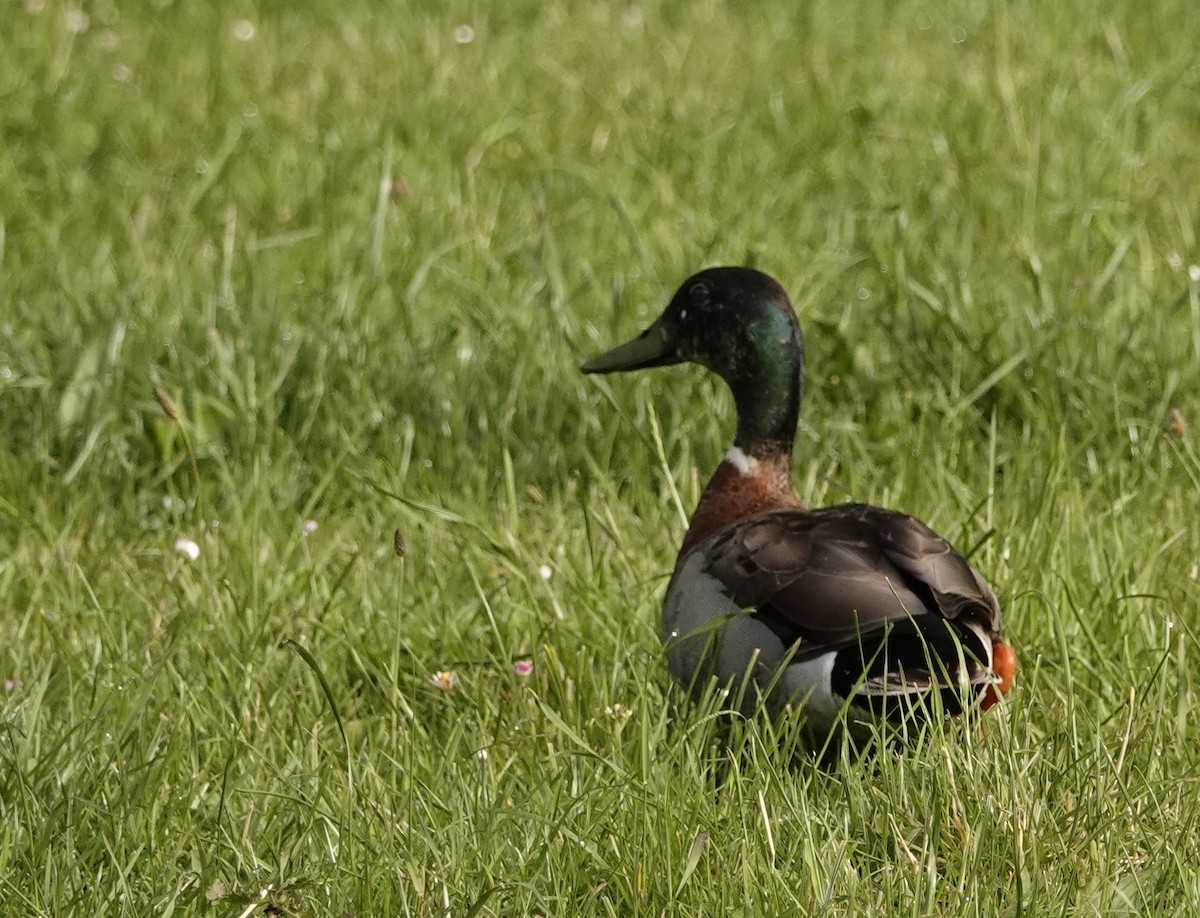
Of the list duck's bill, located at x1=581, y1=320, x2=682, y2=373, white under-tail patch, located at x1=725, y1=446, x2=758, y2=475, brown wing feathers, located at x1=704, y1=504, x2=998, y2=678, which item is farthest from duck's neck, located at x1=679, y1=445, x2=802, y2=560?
brown wing feathers, located at x1=704, y1=504, x2=998, y2=678

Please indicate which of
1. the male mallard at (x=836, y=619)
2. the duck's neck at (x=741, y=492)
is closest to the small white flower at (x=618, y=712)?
the male mallard at (x=836, y=619)

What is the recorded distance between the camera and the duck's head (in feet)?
11.5

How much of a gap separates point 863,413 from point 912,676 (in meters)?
1.62

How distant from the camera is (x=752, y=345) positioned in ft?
11.5

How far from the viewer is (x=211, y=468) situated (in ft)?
14.2

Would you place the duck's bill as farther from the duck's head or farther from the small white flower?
the small white flower

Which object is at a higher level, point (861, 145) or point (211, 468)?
point (861, 145)

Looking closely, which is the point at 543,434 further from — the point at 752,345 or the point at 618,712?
the point at 618,712

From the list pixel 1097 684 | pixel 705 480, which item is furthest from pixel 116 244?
pixel 1097 684

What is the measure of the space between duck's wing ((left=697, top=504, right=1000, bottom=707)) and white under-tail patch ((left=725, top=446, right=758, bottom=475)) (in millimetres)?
478

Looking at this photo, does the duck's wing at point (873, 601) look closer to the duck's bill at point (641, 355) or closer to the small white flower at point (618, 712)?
the small white flower at point (618, 712)

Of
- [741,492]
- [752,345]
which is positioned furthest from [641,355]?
[741,492]

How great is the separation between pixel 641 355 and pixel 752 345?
0.31 metres

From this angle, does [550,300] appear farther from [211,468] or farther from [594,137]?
[594,137]
